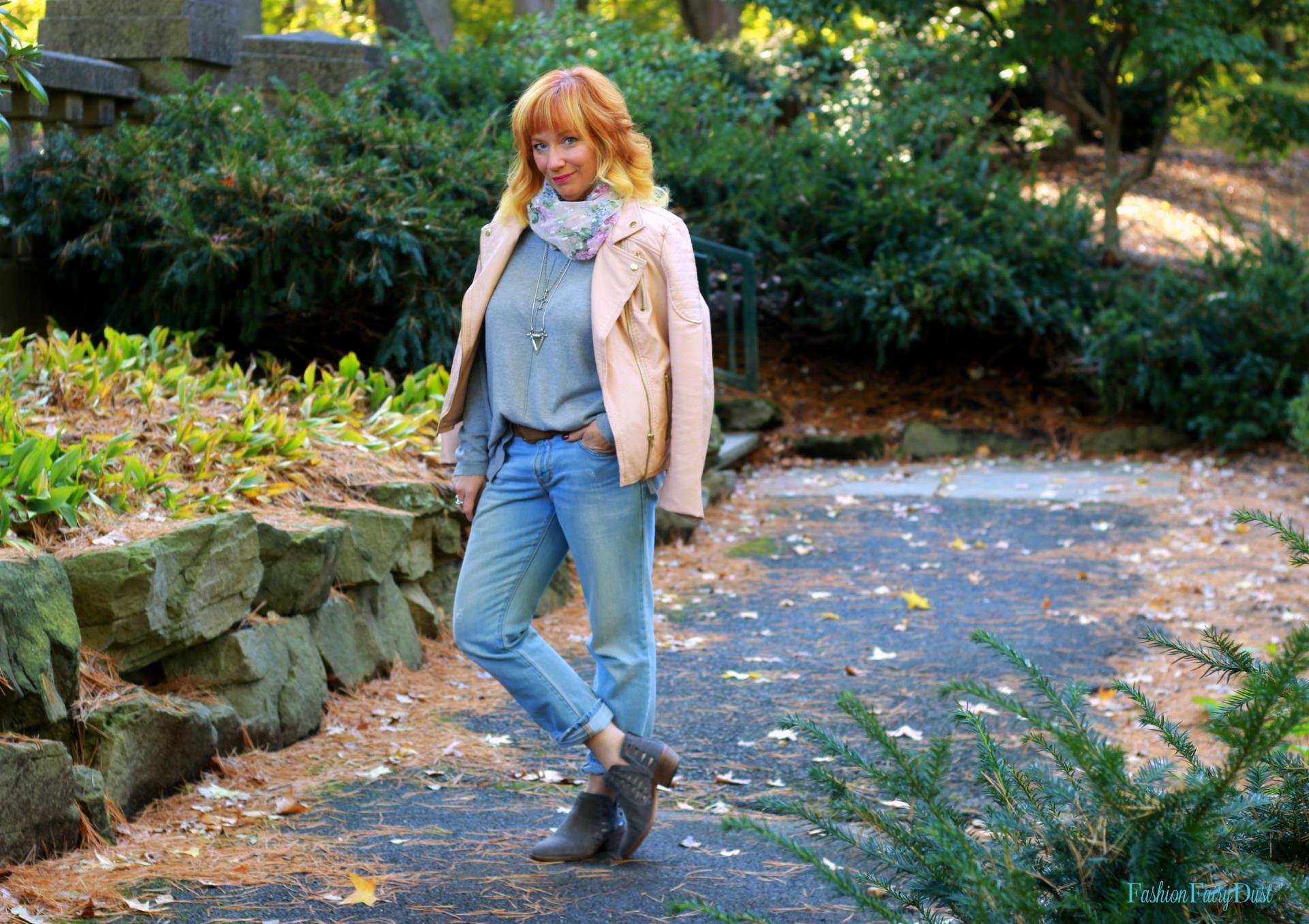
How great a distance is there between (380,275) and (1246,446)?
6.86m

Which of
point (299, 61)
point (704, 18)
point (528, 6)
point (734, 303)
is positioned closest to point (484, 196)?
point (299, 61)

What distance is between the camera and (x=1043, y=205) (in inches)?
452

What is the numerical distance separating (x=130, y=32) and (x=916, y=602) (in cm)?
529

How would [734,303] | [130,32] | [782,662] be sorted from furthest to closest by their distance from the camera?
[734,303] → [130,32] → [782,662]

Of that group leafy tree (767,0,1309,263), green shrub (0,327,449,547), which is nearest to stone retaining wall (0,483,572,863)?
green shrub (0,327,449,547)

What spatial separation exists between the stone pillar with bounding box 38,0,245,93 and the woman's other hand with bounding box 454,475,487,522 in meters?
5.19

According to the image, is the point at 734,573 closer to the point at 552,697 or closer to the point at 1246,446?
the point at 552,697

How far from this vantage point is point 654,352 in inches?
125

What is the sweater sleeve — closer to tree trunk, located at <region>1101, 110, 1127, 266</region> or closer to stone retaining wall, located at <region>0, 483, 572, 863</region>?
stone retaining wall, located at <region>0, 483, 572, 863</region>

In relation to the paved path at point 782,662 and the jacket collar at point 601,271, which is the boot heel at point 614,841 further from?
the jacket collar at point 601,271

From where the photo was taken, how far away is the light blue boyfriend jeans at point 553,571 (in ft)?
10.4

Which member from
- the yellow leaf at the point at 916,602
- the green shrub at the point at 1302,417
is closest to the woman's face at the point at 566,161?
the yellow leaf at the point at 916,602

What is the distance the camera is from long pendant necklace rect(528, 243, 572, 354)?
319 cm

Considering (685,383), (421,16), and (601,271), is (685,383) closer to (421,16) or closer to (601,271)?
(601,271)
